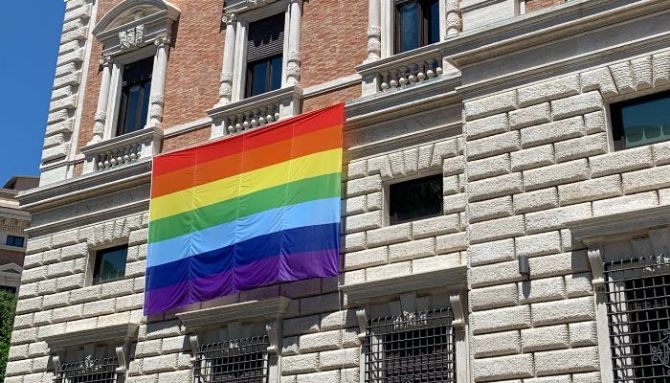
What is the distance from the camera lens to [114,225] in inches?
745

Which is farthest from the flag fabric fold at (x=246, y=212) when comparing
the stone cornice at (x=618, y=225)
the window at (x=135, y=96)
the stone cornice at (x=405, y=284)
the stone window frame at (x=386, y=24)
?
the stone cornice at (x=618, y=225)

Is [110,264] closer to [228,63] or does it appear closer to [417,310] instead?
[228,63]

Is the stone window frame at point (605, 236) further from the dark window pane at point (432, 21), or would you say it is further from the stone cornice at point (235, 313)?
the stone cornice at point (235, 313)

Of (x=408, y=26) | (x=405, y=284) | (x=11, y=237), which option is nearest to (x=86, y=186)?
(x=408, y=26)

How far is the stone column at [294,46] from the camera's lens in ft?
57.4

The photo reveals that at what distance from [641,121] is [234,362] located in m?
7.90

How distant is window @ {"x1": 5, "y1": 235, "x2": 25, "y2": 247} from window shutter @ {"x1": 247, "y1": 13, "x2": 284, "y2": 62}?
39.8m

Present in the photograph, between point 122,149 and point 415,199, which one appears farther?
point 122,149

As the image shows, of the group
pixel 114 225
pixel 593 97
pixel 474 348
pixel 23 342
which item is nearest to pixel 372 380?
pixel 474 348

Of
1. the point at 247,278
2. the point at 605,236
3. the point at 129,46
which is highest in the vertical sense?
the point at 129,46

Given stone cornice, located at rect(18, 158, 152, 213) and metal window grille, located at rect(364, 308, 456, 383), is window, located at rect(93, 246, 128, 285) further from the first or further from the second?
metal window grille, located at rect(364, 308, 456, 383)

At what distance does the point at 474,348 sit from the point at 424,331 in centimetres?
146

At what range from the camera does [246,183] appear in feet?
55.1

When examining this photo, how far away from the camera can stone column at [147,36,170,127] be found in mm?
19484
